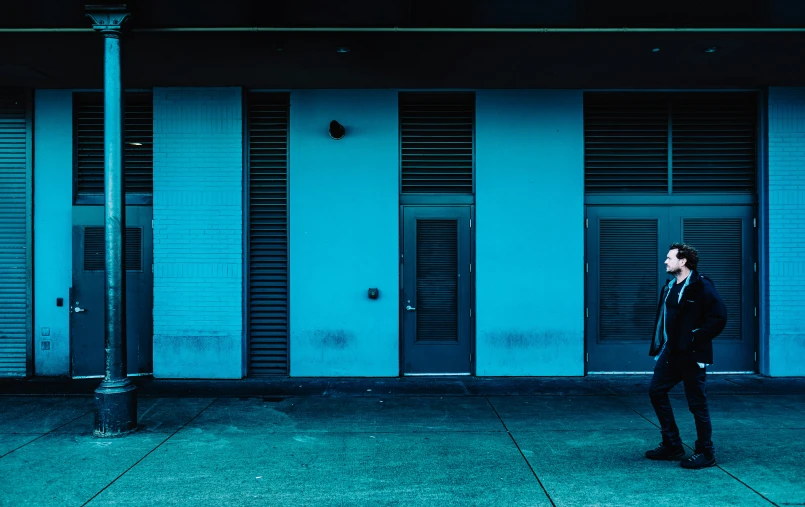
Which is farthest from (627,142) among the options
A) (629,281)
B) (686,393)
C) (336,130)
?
(686,393)

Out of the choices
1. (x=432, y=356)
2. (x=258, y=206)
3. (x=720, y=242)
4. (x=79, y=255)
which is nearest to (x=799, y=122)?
(x=720, y=242)

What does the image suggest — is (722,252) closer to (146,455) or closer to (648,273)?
(648,273)

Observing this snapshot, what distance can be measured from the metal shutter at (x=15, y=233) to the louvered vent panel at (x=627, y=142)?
350 inches

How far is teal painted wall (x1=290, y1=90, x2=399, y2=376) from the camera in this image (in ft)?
30.8

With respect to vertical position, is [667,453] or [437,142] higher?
[437,142]

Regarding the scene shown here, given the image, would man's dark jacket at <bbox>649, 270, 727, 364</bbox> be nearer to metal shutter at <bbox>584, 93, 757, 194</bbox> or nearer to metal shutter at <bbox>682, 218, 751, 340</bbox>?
metal shutter at <bbox>584, 93, 757, 194</bbox>

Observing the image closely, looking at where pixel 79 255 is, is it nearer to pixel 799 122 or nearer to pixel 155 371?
pixel 155 371

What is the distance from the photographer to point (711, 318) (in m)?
5.23

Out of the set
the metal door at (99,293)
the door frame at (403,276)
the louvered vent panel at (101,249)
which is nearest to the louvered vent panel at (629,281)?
the door frame at (403,276)

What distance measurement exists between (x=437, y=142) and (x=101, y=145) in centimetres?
539

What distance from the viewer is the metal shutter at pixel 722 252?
9.52 metres

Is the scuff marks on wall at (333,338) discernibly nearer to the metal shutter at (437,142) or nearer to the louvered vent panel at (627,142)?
the metal shutter at (437,142)

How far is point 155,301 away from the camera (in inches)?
364

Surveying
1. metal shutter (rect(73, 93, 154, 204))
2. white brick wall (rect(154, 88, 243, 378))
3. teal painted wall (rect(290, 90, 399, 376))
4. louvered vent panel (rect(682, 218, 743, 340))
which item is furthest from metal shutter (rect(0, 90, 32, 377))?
louvered vent panel (rect(682, 218, 743, 340))
